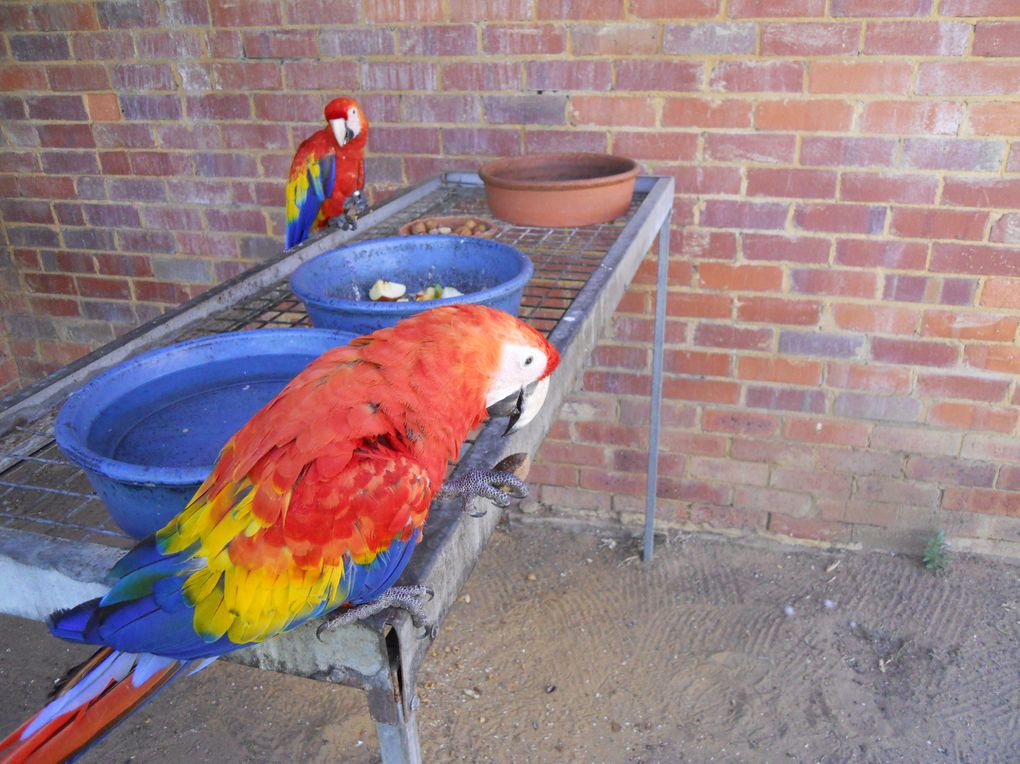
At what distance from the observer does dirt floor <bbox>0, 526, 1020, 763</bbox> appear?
177 centimetres

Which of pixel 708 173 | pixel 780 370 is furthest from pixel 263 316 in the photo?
pixel 780 370

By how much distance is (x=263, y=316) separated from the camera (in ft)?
4.74

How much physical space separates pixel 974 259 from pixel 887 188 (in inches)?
11.3

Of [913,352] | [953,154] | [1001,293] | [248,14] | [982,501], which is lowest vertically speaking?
[982,501]

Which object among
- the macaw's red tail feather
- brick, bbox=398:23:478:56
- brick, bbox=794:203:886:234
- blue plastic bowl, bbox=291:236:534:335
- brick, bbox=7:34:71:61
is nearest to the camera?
the macaw's red tail feather

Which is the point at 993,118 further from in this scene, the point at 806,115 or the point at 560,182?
the point at 560,182

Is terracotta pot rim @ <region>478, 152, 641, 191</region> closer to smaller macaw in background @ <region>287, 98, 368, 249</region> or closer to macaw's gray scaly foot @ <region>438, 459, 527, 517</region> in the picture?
smaller macaw in background @ <region>287, 98, 368, 249</region>

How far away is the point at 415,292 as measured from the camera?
1.38 m

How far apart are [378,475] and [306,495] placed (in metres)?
0.07

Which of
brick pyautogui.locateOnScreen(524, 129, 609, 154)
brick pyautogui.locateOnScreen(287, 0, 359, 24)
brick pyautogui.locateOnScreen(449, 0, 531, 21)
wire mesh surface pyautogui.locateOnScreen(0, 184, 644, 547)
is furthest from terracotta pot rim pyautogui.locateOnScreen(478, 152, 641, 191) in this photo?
brick pyautogui.locateOnScreen(287, 0, 359, 24)

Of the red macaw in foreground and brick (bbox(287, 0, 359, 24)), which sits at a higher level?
brick (bbox(287, 0, 359, 24))

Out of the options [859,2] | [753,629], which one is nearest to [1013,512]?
[753,629]

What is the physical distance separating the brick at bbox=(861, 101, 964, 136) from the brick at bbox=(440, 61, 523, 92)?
2.92ft

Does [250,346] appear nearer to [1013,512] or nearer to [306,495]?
[306,495]
